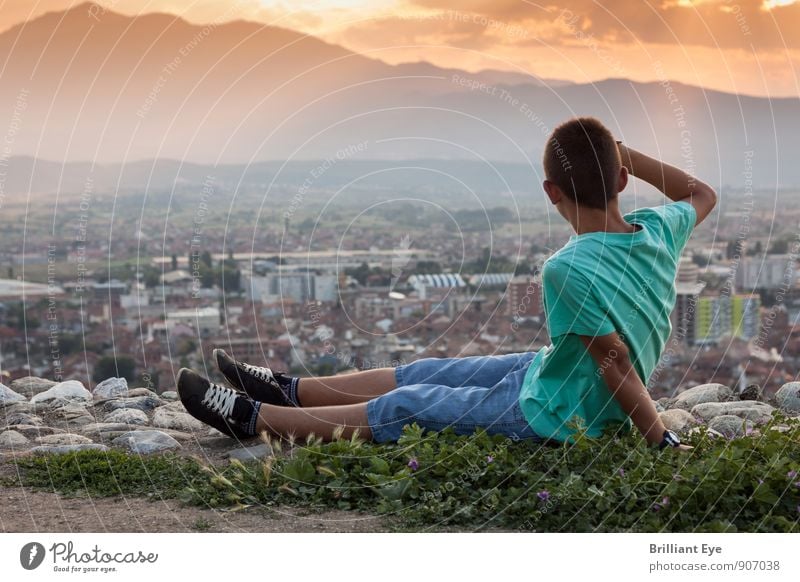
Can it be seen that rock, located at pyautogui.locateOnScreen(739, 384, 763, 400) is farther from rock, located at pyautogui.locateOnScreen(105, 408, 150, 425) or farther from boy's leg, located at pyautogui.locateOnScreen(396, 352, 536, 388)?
rock, located at pyautogui.locateOnScreen(105, 408, 150, 425)

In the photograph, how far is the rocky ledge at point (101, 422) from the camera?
604 cm

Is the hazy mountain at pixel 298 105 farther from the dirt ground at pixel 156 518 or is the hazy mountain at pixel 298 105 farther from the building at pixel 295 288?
the dirt ground at pixel 156 518

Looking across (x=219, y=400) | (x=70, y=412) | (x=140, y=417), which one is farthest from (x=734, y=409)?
(x=70, y=412)

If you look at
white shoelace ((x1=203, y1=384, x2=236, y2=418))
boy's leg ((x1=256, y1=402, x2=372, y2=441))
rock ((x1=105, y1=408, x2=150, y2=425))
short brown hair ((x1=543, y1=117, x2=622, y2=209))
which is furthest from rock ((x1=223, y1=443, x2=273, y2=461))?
short brown hair ((x1=543, y1=117, x2=622, y2=209))

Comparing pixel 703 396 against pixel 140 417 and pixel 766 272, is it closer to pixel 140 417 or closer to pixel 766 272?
pixel 766 272

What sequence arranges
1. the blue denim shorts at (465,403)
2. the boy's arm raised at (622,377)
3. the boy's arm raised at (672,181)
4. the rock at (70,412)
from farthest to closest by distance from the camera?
1. the rock at (70,412)
2. the boy's arm raised at (672,181)
3. the blue denim shorts at (465,403)
4. the boy's arm raised at (622,377)

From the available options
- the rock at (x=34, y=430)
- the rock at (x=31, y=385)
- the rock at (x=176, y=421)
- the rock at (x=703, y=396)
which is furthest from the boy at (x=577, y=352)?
the rock at (x=31, y=385)

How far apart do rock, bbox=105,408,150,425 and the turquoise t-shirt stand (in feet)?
10.3

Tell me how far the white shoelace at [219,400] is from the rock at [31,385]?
116 inches

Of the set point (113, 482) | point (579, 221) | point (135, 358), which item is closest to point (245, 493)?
point (113, 482)

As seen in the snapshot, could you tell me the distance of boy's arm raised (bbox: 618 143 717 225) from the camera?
5.64 m

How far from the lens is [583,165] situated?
4.96 meters

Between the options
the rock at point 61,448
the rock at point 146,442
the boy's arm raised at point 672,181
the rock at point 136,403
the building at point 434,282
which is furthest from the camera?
the building at point 434,282

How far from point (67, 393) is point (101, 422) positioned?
0.95m
